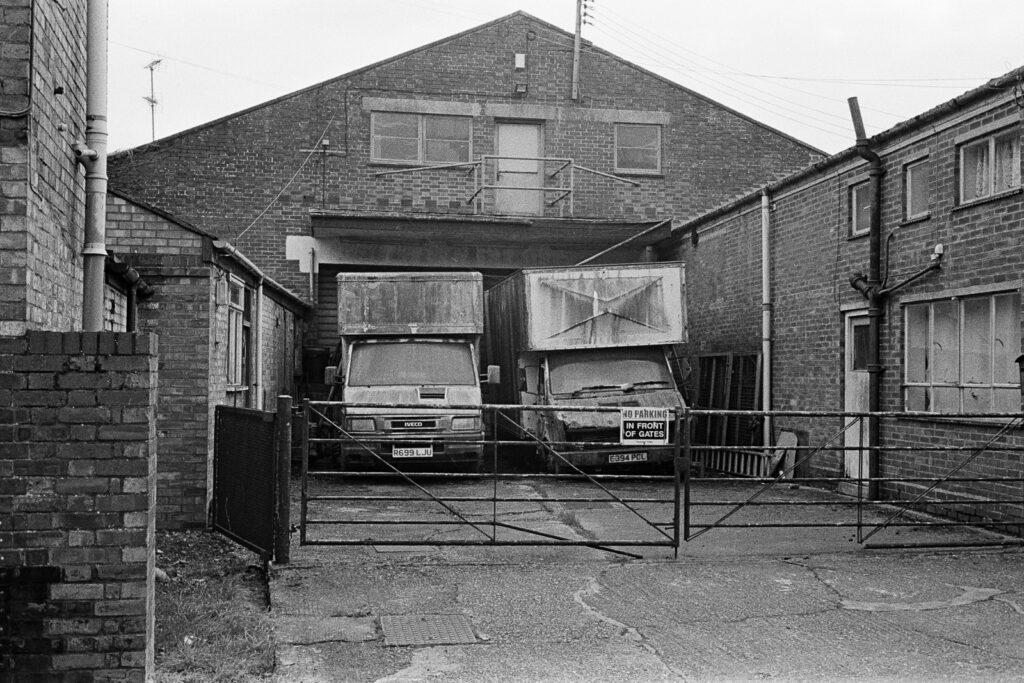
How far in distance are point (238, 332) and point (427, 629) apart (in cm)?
730

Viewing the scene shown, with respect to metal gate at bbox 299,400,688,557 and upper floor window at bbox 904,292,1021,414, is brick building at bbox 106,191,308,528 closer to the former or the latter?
metal gate at bbox 299,400,688,557

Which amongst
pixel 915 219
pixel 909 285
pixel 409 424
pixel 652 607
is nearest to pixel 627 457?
pixel 409 424

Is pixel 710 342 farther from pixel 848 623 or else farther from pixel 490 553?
pixel 848 623

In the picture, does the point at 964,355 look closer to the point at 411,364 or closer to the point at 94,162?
the point at 411,364

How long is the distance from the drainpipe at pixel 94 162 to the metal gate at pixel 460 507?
2.81m

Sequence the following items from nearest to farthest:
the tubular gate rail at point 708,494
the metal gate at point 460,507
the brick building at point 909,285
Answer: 1. the metal gate at point 460,507
2. the tubular gate rail at point 708,494
3. the brick building at point 909,285

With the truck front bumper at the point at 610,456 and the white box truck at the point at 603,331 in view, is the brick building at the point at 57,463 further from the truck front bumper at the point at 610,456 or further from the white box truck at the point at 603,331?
the white box truck at the point at 603,331

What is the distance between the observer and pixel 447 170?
2231 centimetres

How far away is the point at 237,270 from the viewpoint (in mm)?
12336

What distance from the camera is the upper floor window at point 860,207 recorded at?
13484mm

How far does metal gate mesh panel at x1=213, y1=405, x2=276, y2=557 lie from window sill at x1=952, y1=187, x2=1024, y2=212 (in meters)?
7.63

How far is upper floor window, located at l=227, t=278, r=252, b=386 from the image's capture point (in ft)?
39.8

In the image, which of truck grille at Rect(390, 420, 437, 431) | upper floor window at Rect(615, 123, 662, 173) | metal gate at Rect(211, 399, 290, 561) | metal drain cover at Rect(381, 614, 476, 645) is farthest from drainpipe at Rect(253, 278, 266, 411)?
upper floor window at Rect(615, 123, 662, 173)

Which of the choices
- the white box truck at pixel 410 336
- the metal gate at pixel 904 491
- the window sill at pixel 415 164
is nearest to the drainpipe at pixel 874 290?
the metal gate at pixel 904 491
